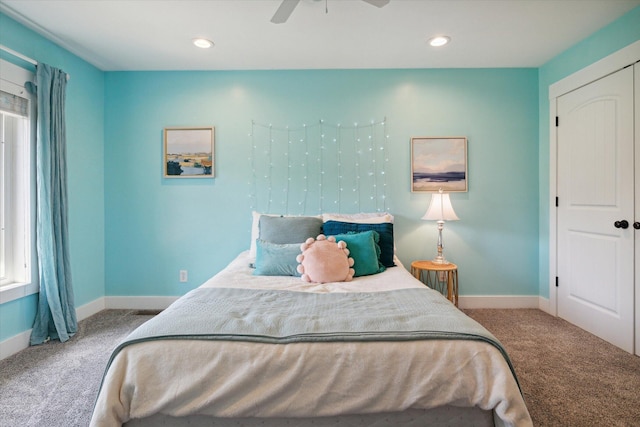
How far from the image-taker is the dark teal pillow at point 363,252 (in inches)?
96.0

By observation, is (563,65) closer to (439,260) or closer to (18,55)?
(439,260)

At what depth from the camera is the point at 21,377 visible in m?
2.05

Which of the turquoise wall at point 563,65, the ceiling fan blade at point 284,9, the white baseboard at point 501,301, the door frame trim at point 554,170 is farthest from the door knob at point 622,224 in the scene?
the ceiling fan blade at point 284,9

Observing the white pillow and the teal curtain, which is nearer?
the teal curtain

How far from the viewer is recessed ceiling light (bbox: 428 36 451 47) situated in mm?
2689

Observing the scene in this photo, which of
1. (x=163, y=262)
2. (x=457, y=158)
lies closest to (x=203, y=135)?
(x=163, y=262)

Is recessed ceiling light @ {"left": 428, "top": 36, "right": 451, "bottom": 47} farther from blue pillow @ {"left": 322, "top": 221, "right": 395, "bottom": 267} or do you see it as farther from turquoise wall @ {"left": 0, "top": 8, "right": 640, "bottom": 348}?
blue pillow @ {"left": 322, "top": 221, "right": 395, "bottom": 267}

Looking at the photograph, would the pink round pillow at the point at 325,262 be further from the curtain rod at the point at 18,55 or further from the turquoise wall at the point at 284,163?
the curtain rod at the point at 18,55

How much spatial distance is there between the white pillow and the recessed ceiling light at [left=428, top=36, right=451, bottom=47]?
1.49 m

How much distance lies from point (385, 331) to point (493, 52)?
281 centimetres

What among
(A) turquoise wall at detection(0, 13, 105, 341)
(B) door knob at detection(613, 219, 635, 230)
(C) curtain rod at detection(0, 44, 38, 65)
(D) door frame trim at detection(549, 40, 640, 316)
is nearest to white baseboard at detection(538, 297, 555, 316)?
(D) door frame trim at detection(549, 40, 640, 316)

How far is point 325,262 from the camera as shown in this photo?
7.47 ft

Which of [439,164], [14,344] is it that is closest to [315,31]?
[439,164]

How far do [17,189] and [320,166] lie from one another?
2.46 meters
